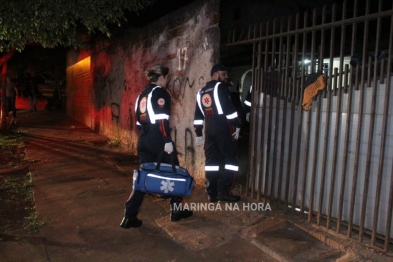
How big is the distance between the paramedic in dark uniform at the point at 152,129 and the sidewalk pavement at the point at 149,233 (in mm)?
282

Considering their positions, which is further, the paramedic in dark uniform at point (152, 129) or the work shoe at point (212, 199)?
the work shoe at point (212, 199)

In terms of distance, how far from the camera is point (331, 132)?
12.0ft

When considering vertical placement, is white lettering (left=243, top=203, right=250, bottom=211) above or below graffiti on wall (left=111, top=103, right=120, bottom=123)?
below

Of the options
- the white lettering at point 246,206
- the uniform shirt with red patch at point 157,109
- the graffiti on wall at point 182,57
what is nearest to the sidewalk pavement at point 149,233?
the white lettering at point 246,206

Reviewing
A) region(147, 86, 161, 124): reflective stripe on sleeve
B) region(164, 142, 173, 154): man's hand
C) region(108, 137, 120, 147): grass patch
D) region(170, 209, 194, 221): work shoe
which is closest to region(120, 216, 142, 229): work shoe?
region(170, 209, 194, 221): work shoe

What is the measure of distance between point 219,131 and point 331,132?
141cm

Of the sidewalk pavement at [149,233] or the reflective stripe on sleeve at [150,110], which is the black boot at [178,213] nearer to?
the sidewalk pavement at [149,233]

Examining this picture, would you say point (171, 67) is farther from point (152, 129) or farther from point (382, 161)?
point (382, 161)

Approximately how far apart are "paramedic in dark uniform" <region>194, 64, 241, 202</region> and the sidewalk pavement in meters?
0.28

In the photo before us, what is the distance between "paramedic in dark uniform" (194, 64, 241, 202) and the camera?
444 cm

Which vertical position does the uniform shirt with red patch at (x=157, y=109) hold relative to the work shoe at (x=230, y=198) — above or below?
above

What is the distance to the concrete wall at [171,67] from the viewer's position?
5324mm

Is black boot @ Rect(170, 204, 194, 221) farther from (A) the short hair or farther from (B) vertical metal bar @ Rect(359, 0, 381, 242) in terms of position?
(B) vertical metal bar @ Rect(359, 0, 381, 242)

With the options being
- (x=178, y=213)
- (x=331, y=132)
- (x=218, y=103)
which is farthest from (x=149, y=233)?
(x=331, y=132)
